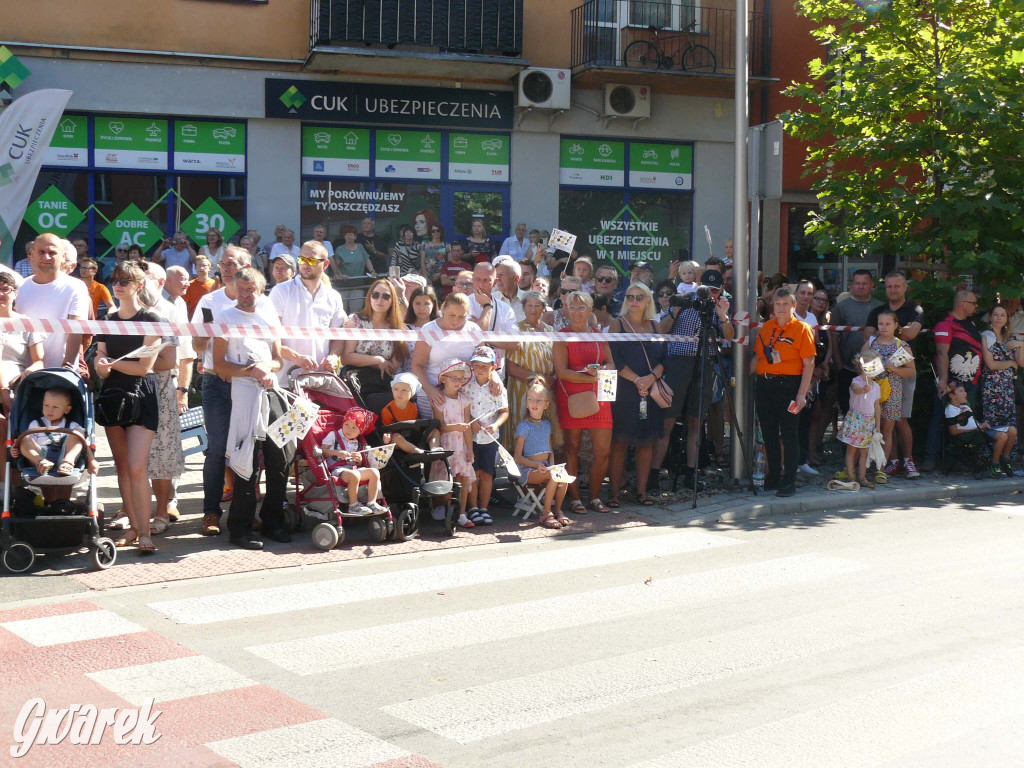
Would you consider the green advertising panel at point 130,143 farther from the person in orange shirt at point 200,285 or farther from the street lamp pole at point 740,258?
the street lamp pole at point 740,258

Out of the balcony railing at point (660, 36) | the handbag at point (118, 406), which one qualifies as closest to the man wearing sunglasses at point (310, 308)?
the handbag at point (118, 406)

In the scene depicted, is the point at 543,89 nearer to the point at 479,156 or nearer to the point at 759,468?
the point at 479,156

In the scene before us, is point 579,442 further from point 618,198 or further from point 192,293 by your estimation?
point 618,198

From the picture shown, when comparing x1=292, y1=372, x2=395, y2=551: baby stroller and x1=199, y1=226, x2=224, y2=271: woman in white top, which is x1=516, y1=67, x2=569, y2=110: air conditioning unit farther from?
x1=292, y1=372, x2=395, y2=551: baby stroller

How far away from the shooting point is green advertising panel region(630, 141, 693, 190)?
74.8ft

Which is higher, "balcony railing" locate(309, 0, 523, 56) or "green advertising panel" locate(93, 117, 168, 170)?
"balcony railing" locate(309, 0, 523, 56)

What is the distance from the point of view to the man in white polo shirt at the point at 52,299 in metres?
8.12

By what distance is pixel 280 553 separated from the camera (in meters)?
8.40

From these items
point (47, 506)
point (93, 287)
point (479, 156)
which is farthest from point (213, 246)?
point (47, 506)


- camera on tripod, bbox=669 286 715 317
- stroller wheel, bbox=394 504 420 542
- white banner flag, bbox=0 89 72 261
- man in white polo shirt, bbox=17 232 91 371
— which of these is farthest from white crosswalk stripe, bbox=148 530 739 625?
white banner flag, bbox=0 89 72 261

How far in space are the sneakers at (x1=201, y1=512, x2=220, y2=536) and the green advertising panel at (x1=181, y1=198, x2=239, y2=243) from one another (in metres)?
11.9

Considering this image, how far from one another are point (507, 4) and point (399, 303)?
42.7 feet

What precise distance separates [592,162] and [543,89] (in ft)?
5.97

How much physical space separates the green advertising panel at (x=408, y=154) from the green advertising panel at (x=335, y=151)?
0.27 metres
